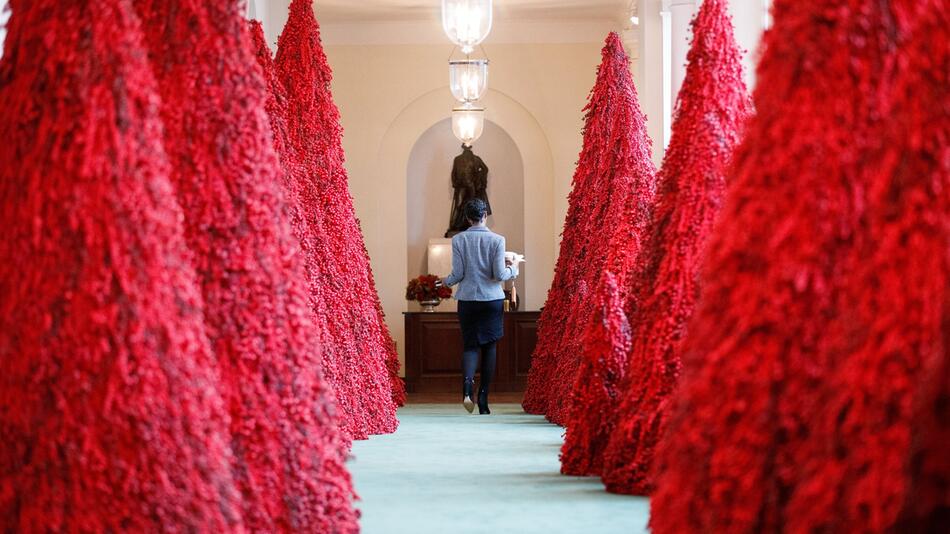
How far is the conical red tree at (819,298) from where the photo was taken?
231cm

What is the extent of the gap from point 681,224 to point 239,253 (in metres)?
1.91

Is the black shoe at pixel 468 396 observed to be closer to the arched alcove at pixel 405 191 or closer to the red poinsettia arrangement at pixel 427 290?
the red poinsettia arrangement at pixel 427 290

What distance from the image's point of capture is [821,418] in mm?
2395

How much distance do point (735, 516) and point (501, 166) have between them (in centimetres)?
1293

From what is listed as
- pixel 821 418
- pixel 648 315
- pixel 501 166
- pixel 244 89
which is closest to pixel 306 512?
pixel 244 89

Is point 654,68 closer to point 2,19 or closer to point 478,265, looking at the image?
point 478,265

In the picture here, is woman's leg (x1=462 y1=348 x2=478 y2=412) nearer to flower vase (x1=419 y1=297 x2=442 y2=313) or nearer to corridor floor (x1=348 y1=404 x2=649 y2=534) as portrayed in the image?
corridor floor (x1=348 y1=404 x2=649 y2=534)

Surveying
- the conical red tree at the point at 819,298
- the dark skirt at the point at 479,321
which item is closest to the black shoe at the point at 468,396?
the dark skirt at the point at 479,321

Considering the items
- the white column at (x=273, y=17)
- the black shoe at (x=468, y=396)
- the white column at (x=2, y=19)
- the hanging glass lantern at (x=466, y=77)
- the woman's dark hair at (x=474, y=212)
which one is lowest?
the black shoe at (x=468, y=396)

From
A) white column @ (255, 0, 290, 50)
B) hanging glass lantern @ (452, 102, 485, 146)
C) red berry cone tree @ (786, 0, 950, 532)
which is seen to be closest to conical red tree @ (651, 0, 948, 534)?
red berry cone tree @ (786, 0, 950, 532)

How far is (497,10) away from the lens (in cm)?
1406

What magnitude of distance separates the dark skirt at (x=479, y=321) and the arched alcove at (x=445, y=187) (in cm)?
567

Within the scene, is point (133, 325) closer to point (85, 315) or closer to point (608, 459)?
point (85, 315)

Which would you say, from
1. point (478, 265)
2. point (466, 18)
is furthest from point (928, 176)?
point (478, 265)
